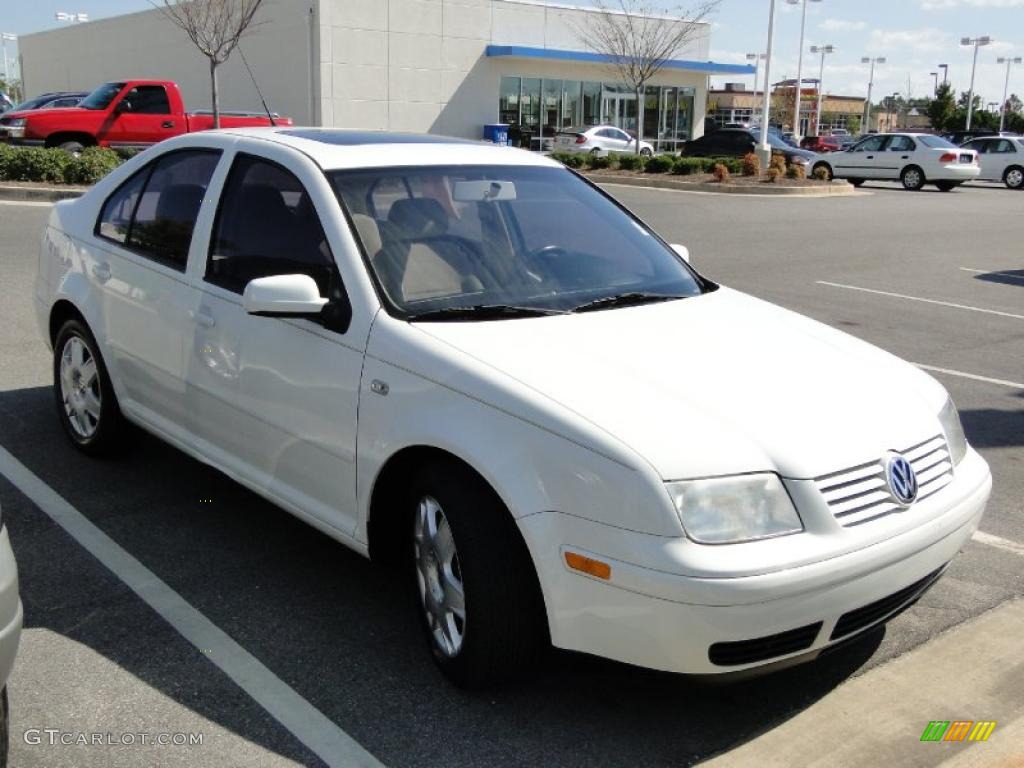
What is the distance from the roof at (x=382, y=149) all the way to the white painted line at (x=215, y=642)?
1726 millimetres

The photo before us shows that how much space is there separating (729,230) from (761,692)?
15127mm

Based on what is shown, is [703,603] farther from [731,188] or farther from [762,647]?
[731,188]

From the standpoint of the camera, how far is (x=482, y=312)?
Answer: 12.3ft

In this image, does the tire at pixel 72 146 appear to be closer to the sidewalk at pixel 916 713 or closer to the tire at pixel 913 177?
the sidewalk at pixel 916 713

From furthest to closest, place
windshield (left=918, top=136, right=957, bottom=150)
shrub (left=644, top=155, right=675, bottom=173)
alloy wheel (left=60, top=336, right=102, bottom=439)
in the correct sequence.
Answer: windshield (left=918, top=136, right=957, bottom=150) → shrub (left=644, top=155, right=675, bottom=173) → alloy wheel (left=60, top=336, right=102, bottom=439)

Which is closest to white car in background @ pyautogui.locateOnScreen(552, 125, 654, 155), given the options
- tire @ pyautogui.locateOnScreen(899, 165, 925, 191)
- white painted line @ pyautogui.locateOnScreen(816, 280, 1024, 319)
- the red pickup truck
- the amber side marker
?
tire @ pyautogui.locateOnScreen(899, 165, 925, 191)

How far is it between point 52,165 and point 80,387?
47.4 feet

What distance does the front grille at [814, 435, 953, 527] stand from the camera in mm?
3008

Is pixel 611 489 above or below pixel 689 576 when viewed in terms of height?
above

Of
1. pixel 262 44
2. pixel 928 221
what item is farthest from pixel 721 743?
pixel 262 44

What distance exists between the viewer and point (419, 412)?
3379mm

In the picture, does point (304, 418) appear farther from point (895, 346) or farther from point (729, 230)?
point (729, 230)

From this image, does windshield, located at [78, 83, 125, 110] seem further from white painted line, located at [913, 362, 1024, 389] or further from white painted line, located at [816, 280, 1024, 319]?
white painted line, located at [913, 362, 1024, 389]
